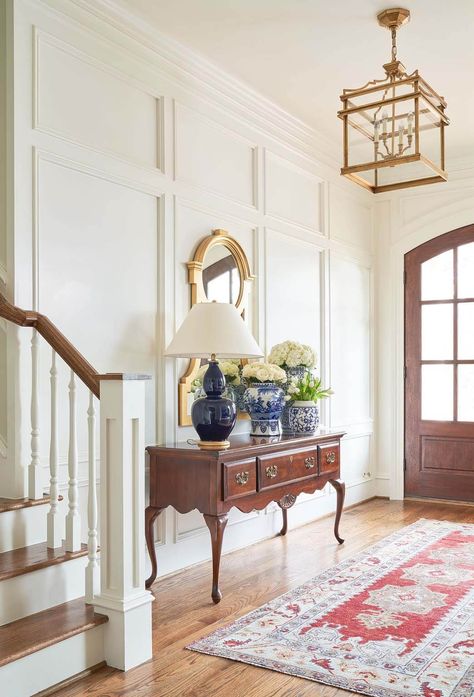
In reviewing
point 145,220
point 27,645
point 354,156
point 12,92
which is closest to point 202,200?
point 145,220

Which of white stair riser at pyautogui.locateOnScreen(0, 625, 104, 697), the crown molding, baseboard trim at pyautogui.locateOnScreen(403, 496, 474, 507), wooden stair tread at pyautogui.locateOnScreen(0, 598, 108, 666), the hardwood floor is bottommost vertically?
baseboard trim at pyautogui.locateOnScreen(403, 496, 474, 507)

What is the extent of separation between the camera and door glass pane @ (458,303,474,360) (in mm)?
5828

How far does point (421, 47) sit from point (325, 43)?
1.82ft

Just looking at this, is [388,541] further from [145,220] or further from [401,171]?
[401,171]

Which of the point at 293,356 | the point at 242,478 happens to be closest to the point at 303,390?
the point at 293,356

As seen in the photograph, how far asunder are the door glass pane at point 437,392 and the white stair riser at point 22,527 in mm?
4017

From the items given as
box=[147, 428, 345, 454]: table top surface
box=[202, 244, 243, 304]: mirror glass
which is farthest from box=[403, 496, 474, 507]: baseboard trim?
box=[202, 244, 243, 304]: mirror glass

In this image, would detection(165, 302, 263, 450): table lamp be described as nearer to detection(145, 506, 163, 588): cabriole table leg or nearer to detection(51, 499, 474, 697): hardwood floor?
detection(145, 506, 163, 588): cabriole table leg

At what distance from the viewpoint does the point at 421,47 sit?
3.91m

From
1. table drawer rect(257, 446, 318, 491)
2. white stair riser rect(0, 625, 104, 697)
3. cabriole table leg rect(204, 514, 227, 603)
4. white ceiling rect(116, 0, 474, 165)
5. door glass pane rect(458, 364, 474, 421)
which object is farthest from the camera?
door glass pane rect(458, 364, 474, 421)

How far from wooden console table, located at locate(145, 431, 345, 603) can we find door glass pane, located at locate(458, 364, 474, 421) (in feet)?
7.71

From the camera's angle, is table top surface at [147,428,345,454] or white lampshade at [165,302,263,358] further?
table top surface at [147,428,345,454]

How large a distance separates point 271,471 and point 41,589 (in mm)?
1526

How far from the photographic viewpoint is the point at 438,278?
19.8ft
